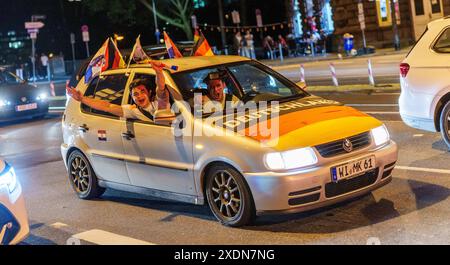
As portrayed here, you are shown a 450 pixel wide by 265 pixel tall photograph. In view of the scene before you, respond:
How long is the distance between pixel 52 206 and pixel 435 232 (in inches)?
179

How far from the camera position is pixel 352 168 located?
591 centimetres

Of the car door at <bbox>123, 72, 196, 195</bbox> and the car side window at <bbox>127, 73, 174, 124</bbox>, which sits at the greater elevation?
the car side window at <bbox>127, 73, 174, 124</bbox>

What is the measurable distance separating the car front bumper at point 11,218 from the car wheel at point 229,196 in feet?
5.66

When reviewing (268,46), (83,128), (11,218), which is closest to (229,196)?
(11,218)

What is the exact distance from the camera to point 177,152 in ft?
21.4

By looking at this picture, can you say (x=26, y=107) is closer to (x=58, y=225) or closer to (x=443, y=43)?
(x=58, y=225)

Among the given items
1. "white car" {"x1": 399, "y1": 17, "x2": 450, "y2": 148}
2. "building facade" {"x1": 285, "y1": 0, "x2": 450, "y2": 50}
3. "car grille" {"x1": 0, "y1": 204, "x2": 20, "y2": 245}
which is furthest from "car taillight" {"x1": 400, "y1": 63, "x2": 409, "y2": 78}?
"building facade" {"x1": 285, "y1": 0, "x2": 450, "y2": 50}

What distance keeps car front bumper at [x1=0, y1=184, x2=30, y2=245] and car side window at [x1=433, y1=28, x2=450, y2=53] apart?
5.50 m

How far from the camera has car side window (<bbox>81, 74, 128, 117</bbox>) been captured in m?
7.53

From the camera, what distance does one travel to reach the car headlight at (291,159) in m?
5.72

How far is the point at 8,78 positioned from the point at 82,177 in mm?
13352

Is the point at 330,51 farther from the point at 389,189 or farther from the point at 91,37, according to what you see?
the point at 389,189

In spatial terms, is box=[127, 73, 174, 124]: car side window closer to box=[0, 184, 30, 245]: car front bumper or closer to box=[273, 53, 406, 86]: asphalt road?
box=[0, 184, 30, 245]: car front bumper

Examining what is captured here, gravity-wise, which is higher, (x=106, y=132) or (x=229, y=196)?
(x=106, y=132)
